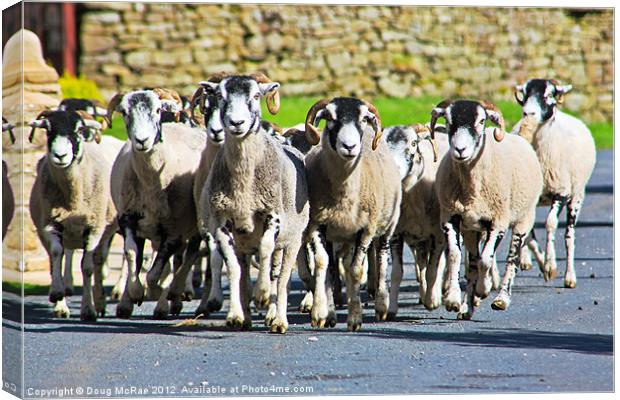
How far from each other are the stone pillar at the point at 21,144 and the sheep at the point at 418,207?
342 cm

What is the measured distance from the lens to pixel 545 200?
1642cm

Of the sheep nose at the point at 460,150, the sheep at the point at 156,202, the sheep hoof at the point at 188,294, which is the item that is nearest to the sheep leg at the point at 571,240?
the sheep nose at the point at 460,150

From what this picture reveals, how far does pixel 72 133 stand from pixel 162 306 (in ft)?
5.98

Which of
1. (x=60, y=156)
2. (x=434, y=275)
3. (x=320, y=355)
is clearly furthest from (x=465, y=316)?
(x=60, y=156)

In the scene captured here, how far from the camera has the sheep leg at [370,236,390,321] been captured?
1347cm

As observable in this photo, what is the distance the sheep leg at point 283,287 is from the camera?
41.2 ft

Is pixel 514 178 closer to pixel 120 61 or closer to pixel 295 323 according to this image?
pixel 295 323

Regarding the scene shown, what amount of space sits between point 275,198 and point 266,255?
49 centimetres

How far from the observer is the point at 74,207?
14.0 meters

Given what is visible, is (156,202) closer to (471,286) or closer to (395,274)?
(395,274)

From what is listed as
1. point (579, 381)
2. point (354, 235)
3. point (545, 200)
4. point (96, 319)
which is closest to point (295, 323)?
point (354, 235)

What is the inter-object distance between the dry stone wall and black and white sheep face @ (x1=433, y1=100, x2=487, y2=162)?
846 millimetres

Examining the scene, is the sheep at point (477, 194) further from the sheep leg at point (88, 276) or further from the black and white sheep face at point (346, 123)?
the sheep leg at point (88, 276)

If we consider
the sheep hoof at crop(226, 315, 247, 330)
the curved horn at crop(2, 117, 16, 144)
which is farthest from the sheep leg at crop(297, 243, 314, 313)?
the curved horn at crop(2, 117, 16, 144)
